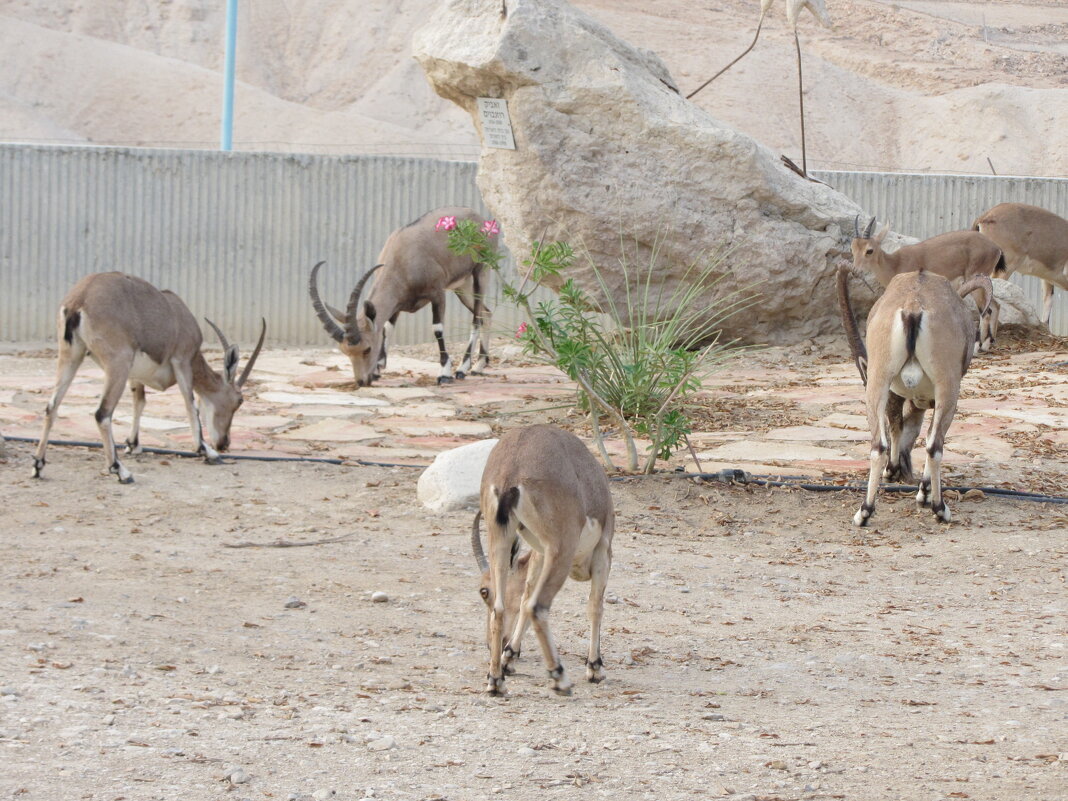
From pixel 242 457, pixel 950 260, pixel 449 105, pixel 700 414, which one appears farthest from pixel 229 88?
pixel 449 105

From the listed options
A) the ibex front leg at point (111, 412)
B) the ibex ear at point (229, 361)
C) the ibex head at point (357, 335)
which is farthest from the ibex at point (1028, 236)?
the ibex front leg at point (111, 412)

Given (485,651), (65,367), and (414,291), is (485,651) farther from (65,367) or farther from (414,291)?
(414,291)

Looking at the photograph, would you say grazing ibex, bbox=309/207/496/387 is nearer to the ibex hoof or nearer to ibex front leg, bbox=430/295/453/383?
ibex front leg, bbox=430/295/453/383

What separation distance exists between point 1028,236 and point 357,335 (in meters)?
7.06

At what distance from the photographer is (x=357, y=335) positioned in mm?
11766

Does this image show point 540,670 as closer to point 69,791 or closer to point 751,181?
point 69,791

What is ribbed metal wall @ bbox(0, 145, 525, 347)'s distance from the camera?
15.5 meters

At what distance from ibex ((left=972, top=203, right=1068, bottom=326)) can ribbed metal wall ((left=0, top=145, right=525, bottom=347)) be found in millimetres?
5468

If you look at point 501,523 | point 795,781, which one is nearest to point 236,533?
point 501,523

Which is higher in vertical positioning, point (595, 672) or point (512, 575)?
point (512, 575)

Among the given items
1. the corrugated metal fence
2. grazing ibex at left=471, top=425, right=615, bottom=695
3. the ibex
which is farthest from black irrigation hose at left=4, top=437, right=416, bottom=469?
the ibex

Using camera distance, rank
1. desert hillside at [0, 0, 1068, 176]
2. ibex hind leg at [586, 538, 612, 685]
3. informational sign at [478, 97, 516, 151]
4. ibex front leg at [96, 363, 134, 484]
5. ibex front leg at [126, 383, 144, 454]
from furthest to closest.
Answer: desert hillside at [0, 0, 1068, 176], informational sign at [478, 97, 516, 151], ibex front leg at [126, 383, 144, 454], ibex front leg at [96, 363, 134, 484], ibex hind leg at [586, 538, 612, 685]

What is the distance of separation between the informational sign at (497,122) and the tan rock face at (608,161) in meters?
0.08

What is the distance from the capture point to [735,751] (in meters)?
3.93
